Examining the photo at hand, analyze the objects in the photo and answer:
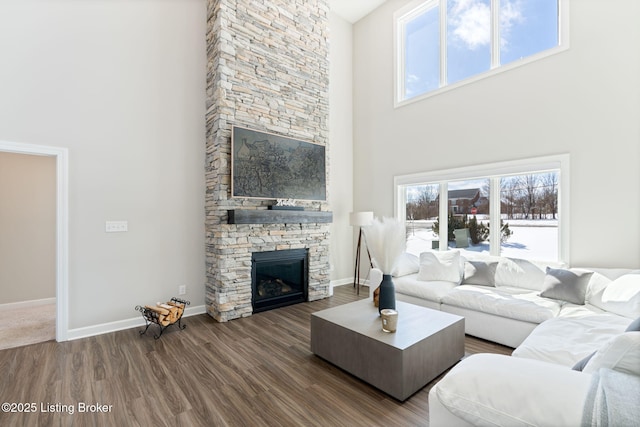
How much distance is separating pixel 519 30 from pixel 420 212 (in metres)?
2.83

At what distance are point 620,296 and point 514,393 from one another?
258 centimetres

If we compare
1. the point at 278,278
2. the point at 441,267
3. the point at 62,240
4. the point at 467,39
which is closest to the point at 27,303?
the point at 62,240

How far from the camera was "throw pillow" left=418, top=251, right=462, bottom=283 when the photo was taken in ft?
13.1

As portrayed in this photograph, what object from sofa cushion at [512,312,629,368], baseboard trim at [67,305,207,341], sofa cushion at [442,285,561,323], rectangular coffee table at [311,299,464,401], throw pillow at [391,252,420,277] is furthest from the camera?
throw pillow at [391,252,420,277]

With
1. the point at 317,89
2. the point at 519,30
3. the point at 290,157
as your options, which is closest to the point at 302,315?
the point at 290,157

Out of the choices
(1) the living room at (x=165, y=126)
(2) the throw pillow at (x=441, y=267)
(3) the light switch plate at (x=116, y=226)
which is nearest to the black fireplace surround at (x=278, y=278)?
(1) the living room at (x=165, y=126)

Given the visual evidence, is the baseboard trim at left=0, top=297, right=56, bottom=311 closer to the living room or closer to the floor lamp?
the living room

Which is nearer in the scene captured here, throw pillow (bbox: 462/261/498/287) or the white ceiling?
throw pillow (bbox: 462/261/498/287)

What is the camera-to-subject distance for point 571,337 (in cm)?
218

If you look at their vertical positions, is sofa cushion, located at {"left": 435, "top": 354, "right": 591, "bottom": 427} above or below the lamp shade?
below

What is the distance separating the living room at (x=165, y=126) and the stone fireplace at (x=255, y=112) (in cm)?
33

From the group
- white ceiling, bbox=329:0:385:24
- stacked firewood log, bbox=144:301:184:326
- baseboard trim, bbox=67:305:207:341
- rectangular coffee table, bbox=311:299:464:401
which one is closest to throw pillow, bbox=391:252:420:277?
rectangular coffee table, bbox=311:299:464:401

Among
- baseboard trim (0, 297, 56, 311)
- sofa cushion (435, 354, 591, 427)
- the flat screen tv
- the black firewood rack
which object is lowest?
baseboard trim (0, 297, 56, 311)

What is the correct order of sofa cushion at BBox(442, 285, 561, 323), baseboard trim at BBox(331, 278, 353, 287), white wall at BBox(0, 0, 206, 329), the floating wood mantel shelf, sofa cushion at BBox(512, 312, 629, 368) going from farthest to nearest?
baseboard trim at BBox(331, 278, 353, 287) < the floating wood mantel shelf < white wall at BBox(0, 0, 206, 329) < sofa cushion at BBox(442, 285, 561, 323) < sofa cushion at BBox(512, 312, 629, 368)
